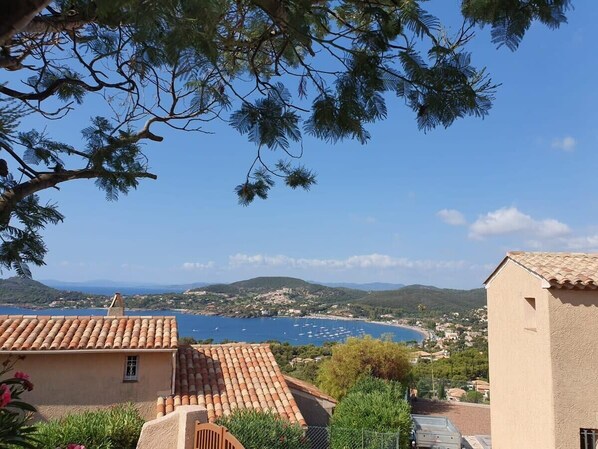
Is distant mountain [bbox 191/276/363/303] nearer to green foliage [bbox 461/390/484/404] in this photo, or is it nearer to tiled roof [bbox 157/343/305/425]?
green foliage [bbox 461/390/484/404]

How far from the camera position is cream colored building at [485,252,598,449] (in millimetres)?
9602

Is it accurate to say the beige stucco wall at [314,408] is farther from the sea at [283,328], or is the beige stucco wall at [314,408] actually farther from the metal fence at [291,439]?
the sea at [283,328]

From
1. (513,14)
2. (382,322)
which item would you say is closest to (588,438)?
(513,14)

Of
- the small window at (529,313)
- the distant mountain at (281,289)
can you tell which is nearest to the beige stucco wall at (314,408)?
the small window at (529,313)

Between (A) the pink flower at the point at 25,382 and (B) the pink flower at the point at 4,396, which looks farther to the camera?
(A) the pink flower at the point at 25,382

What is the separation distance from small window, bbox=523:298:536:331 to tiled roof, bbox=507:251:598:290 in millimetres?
996

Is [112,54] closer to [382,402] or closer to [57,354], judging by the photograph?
[57,354]

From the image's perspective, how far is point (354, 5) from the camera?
315 cm

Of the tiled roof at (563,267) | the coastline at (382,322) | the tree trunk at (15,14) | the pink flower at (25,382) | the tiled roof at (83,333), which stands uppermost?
the tree trunk at (15,14)

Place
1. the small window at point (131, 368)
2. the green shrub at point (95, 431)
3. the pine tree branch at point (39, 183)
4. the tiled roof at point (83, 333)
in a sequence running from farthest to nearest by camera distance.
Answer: the small window at point (131, 368) → the tiled roof at point (83, 333) → the green shrub at point (95, 431) → the pine tree branch at point (39, 183)

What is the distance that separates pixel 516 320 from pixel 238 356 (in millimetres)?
8918

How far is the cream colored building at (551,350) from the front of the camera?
9602 mm

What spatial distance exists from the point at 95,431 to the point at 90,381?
3235 millimetres

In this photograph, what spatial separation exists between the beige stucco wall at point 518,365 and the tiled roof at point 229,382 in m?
5.86
